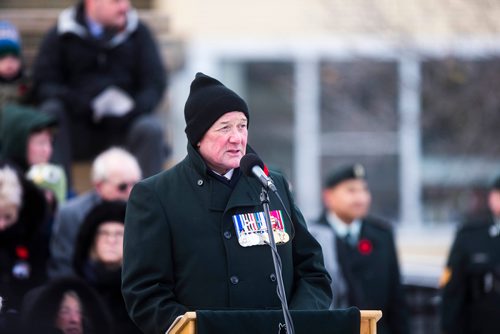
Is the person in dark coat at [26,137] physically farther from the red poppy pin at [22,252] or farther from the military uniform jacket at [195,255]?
the military uniform jacket at [195,255]

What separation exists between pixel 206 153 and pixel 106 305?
2127 mm

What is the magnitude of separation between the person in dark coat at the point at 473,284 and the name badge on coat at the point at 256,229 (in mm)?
5060

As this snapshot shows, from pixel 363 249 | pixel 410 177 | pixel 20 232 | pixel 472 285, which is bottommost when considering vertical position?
pixel 472 285

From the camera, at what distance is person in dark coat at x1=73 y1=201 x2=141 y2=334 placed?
346 inches

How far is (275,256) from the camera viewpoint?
6.00m

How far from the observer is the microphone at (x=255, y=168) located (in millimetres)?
6066

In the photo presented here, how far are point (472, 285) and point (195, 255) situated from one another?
5384 mm

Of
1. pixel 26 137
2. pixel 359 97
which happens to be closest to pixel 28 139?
pixel 26 137

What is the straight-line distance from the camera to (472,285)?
1142 cm

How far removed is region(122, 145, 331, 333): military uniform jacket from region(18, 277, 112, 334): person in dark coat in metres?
1.22

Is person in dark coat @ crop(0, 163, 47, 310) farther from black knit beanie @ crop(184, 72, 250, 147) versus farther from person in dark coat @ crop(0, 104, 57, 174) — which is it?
black knit beanie @ crop(184, 72, 250, 147)

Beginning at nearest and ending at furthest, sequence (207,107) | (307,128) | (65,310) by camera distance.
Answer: (207,107), (65,310), (307,128)

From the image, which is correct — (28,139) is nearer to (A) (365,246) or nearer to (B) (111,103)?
(B) (111,103)

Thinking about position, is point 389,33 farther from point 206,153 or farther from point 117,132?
point 206,153
